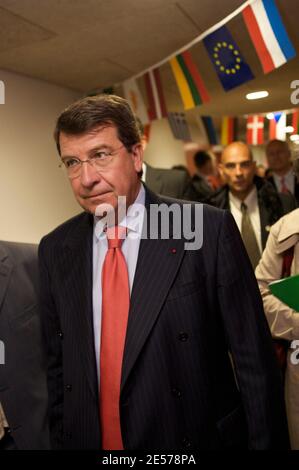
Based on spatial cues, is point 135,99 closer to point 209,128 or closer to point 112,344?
point 112,344

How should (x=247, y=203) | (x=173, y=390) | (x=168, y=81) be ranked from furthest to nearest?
(x=168, y=81), (x=247, y=203), (x=173, y=390)

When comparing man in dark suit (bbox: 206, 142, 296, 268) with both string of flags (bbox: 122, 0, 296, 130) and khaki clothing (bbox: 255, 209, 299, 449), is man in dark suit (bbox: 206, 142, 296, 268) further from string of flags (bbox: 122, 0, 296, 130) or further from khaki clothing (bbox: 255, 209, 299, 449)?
khaki clothing (bbox: 255, 209, 299, 449)

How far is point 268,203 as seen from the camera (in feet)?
8.61

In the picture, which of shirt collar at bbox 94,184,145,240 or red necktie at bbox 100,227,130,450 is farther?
shirt collar at bbox 94,184,145,240

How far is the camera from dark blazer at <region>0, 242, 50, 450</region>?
1793 millimetres

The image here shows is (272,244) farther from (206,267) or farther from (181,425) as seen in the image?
(181,425)

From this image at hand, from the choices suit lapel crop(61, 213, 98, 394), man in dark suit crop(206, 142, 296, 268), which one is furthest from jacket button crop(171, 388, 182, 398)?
man in dark suit crop(206, 142, 296, 268)

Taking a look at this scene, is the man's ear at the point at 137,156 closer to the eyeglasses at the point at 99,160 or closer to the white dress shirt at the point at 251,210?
the eyeglasses at the point at 99,160

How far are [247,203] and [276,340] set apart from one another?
1.07 metres

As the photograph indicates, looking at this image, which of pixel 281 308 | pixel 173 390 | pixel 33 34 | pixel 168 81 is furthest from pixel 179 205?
pixel 168 81

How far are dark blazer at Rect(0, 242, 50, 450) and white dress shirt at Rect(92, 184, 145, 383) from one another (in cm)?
64

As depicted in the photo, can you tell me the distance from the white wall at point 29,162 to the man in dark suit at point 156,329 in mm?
1290

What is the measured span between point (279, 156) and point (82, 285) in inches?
112

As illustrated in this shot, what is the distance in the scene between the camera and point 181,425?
4.15 feet
